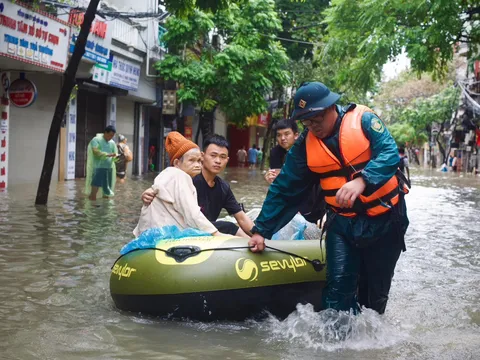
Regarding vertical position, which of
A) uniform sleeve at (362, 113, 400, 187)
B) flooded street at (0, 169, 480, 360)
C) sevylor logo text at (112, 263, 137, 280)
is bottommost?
flooded street at (0, 169, 480, 360)

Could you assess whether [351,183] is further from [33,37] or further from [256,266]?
[33,37]

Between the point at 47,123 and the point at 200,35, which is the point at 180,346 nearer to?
the point at 47,123

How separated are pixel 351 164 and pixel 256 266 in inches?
41.2

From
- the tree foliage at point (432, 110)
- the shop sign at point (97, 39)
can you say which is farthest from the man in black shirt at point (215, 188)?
the tree foliage at point (432, 110)

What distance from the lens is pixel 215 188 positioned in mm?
5996

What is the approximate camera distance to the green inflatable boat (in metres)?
4.71

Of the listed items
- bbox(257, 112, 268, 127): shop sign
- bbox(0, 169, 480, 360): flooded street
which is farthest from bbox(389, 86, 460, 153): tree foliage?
bbox(0, 169, 480, 360): flooded street

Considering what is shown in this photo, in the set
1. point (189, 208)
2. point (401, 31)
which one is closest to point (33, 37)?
point (401, 31)

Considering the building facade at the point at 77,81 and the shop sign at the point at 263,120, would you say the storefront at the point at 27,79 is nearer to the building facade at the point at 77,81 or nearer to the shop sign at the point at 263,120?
the building facade at the point at 77,81

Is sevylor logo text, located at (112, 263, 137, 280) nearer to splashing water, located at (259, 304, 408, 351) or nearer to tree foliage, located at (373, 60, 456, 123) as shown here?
splashing water, located at (259, 304, 408, 351)

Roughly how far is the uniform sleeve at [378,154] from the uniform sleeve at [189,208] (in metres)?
1.53

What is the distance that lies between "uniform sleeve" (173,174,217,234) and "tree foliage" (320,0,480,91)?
9.35m

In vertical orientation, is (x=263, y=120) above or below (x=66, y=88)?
above

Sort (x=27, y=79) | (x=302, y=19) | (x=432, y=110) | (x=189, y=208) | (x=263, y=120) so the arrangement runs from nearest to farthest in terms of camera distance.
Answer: (x=189, y=208) → (x=27, y=79) → (x=302, y=19) → (x=263, y=120) → (x=432, y=110)
